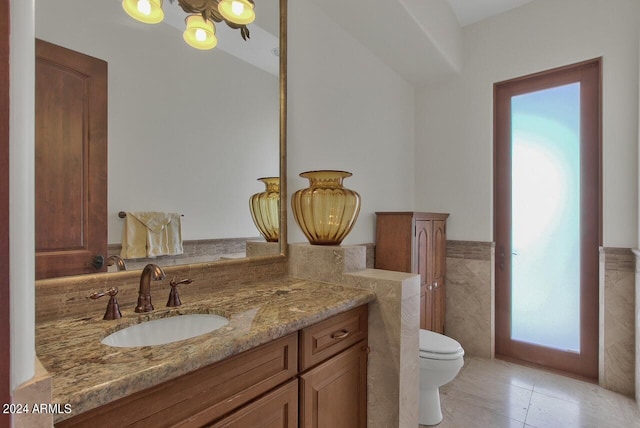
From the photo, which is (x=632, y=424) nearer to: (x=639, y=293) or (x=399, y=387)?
(x=639, y=293)

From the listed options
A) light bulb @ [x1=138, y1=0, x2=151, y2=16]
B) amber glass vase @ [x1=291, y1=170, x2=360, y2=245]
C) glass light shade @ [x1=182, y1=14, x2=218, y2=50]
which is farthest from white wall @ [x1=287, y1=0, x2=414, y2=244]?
light bulb @ [x1=138, y1=0, x2=151, y2=16]

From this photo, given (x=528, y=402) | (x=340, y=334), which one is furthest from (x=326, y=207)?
(x=528, y=402)

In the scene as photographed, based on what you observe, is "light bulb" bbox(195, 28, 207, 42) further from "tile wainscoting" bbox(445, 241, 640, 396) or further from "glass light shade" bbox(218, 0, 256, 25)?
"tile wainscoting" bbox(445, 241, 640, 396)

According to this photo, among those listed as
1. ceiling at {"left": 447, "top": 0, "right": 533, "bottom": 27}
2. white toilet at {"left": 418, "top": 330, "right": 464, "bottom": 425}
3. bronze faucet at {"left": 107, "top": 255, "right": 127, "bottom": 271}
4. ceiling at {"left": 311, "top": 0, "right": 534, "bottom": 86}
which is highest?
ceiling at {"left": 447, "top": 0, "right": 533, "bottom": 27}

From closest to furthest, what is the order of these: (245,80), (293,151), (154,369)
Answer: (154,369)
(245,80)
(293,151)

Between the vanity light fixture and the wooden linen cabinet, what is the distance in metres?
1.64

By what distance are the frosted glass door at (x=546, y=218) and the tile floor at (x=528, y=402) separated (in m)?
0.35

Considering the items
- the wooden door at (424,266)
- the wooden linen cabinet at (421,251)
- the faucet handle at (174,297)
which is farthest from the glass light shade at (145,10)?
the wooden door at (424,266)

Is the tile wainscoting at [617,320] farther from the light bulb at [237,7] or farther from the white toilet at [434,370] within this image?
the light bulb at [237,7]

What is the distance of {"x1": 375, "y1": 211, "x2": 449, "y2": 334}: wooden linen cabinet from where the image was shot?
2391mm

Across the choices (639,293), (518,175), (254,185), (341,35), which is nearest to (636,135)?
(518,175)

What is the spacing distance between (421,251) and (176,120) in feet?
6.53

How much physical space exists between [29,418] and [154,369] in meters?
0.22

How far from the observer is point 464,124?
292 centimetres
